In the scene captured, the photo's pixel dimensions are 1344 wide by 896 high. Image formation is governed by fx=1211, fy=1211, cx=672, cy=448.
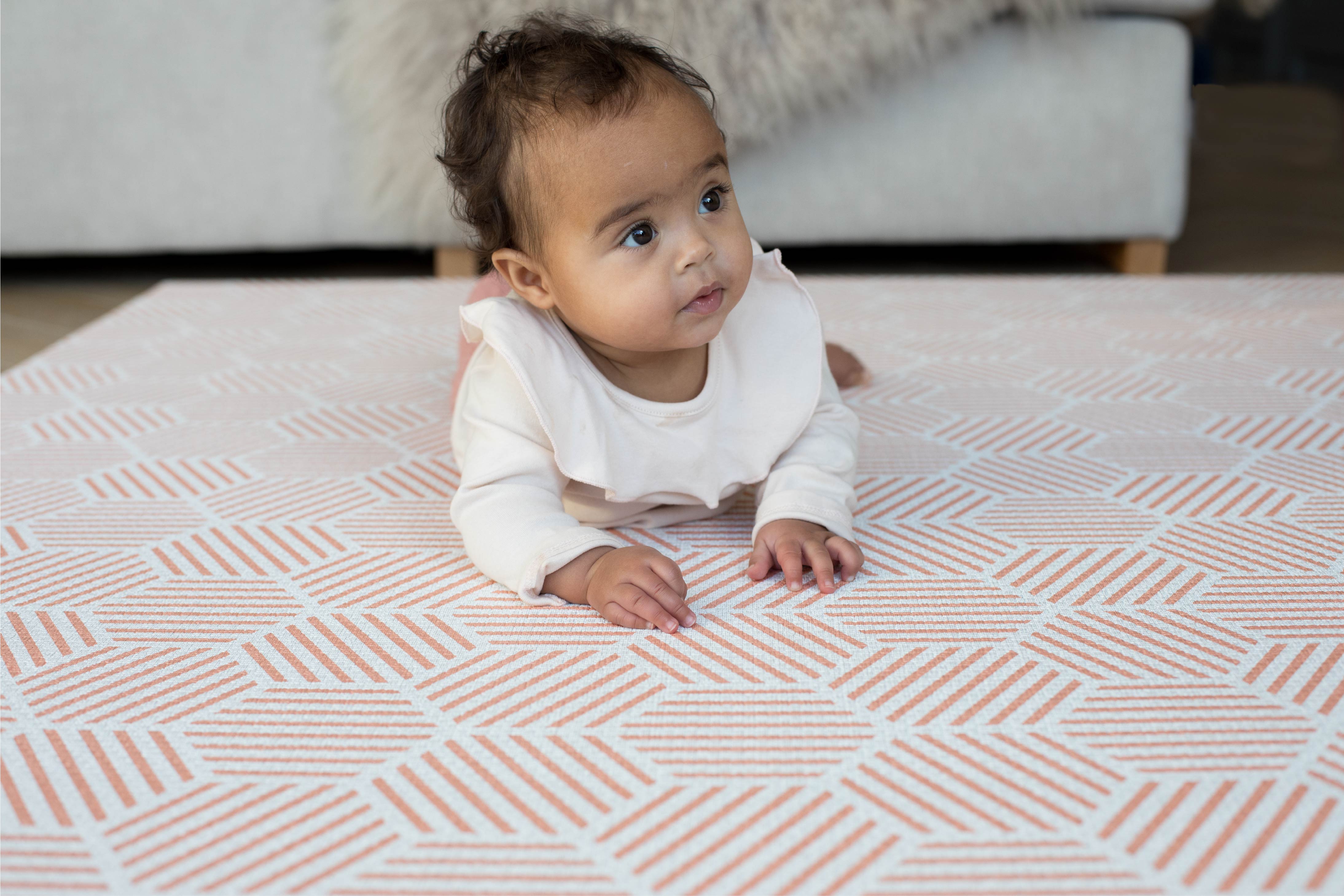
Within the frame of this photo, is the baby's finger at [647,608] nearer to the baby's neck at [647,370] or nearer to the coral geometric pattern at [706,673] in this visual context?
the coral geometric pattern at [706,673]

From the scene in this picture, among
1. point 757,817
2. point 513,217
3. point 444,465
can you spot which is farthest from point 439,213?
point 757,817

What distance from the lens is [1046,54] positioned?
1390mm

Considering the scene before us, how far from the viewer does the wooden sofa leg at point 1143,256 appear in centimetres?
147

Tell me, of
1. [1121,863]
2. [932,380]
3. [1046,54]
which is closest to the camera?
[1121,863]

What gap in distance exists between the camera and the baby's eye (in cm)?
62

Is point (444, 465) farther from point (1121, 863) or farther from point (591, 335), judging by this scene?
point (1121, 863)

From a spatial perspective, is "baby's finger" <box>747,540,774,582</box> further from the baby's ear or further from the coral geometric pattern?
the baby's ear

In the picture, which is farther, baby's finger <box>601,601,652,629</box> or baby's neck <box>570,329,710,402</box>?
baby's neck <box>570,329,710,402</box>

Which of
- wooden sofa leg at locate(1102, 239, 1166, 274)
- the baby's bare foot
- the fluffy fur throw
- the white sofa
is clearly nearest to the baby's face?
the baby's bare foot

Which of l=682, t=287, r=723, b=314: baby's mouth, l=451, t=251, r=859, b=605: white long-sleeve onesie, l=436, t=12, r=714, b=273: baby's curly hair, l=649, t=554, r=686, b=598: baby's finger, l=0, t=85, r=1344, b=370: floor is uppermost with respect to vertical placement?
l=436, t=12, r=714, b=273: baby's curly hair

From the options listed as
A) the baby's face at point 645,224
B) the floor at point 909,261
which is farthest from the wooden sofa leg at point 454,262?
the baby's face at point 645,224

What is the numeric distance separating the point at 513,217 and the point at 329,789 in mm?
322

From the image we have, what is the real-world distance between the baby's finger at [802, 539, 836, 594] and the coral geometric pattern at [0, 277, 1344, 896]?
21 mm

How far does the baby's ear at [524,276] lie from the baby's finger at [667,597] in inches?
6.9
